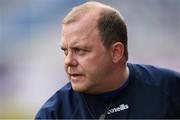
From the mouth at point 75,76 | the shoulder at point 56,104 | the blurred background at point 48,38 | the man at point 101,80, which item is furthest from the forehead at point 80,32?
the blurred background at point 48,38

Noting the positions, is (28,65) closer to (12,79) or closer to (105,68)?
(12,79)

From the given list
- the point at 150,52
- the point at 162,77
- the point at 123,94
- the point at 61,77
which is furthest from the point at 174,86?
the point at 150,52

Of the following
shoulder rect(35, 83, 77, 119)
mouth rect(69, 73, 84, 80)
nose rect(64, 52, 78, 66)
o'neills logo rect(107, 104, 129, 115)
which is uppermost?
nose rect(64, 52, 78, 66)

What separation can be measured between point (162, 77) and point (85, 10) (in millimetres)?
468

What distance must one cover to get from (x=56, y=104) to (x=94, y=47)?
281 millimetres

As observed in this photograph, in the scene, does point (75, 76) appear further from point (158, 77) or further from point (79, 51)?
point (158, 77)

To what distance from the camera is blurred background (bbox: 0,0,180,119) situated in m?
7.25

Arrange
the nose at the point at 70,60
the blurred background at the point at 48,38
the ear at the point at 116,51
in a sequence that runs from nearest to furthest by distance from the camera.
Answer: the nose at the point at 70,60
the ear at the point at 116,51
the blurred background at the point at 48,38

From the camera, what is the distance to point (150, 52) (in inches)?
302

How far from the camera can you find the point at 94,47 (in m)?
2.46

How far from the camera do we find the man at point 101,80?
7.95 feet

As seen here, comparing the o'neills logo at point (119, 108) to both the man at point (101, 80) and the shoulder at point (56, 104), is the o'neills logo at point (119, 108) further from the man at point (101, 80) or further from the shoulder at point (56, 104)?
the shoulder at point (56, 104)

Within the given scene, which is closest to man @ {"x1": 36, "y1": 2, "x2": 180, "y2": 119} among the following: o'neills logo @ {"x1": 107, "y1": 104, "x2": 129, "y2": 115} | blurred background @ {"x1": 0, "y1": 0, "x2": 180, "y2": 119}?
o'neills logo @ {"x1": 107, "y1": 104, "x2": 129, "y2": 115}

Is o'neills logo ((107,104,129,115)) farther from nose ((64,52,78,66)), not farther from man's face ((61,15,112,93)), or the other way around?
nose ((64,52,78,66))
